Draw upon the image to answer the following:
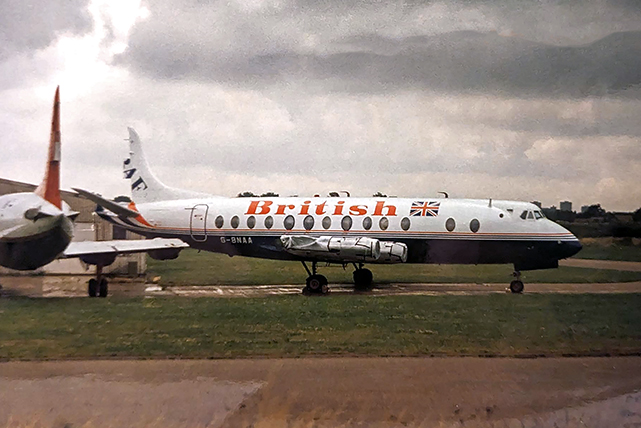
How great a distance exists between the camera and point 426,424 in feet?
20.4

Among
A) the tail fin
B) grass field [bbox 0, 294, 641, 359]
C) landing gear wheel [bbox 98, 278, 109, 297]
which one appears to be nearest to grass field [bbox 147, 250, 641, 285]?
landing gear wheel [bbox 98, 278, 109, 297]

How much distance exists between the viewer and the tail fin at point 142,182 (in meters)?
9.67

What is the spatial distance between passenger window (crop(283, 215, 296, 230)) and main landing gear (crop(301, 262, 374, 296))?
103cm

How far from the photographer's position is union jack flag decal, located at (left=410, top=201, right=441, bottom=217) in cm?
1289

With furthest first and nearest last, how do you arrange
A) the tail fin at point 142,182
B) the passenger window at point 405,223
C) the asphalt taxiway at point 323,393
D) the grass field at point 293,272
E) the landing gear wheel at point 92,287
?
the passenger window at point 405,223 < the grass field at point 293,272 < the landing gear wheel at point 92,287 < the tail fin at point 142,182 < the asphalt taxiway at point 323,393

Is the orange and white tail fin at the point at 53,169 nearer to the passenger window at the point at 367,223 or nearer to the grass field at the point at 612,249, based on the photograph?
the passenger window at the point at 367,223

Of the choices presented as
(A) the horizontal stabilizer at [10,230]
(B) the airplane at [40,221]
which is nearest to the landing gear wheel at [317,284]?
(B) the airplane at [40,221]

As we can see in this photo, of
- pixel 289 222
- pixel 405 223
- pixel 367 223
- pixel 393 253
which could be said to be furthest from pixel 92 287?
pixel 405 223

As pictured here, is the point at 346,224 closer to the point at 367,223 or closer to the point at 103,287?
the point at 367,223

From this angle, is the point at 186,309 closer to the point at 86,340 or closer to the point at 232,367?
the point at 86,340

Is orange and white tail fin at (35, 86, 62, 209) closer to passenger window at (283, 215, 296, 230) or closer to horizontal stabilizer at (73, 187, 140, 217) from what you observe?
horizontal stabilizer at (73, 187, 140, 217)

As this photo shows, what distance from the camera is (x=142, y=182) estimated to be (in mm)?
10359

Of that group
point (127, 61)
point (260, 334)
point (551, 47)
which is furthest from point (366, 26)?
point (260, 334)

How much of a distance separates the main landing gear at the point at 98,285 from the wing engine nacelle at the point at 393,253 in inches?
217
